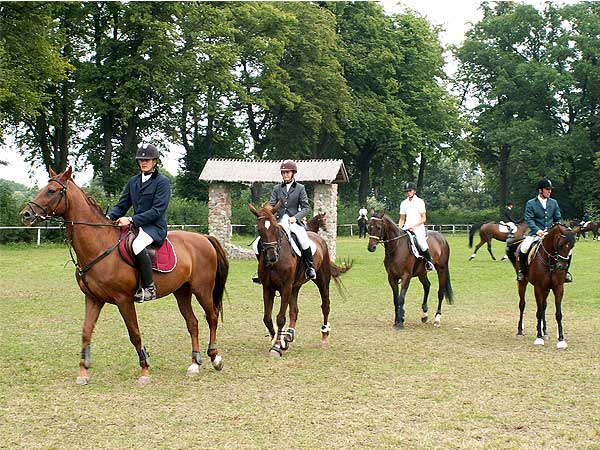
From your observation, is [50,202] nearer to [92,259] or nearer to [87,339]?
[92,259]

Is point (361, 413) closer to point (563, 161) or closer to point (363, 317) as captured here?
point (363, 317)

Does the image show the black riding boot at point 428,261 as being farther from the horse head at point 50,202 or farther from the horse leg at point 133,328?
the horse head at point 50,202

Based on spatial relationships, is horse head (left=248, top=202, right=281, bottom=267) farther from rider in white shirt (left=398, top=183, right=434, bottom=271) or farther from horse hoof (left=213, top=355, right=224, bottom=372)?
rider in white shirt (left=398, top=183, right=434, bottom=271)

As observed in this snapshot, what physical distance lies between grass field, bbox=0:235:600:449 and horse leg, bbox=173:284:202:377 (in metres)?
0.15

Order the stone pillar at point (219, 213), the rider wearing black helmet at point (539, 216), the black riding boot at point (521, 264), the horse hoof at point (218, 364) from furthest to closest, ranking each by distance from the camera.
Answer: the stone pillar at point (219, 213) → the black riding boot at point (521, 264) → the rider wearing black helmet at point (539, 216) → the horse hoof at point (218, 364)

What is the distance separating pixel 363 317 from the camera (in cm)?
1404

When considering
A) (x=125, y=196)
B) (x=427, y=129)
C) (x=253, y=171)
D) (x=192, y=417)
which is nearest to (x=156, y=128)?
(x=253, y=171)

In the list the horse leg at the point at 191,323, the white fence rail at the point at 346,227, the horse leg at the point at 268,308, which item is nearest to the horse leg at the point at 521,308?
the horse leg at the point at 268,308

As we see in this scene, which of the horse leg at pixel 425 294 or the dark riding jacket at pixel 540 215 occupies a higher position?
the dark riding jacket at pixel 540 215

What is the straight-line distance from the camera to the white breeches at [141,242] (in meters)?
8.33

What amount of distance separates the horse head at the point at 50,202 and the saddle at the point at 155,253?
2.63ft

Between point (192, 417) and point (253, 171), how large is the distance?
22.1 m

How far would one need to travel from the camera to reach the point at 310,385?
8180 mm

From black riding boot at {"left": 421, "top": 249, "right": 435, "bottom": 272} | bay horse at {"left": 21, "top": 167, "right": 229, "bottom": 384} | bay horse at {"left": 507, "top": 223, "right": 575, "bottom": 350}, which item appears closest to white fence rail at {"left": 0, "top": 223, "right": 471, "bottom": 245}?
black riding boot at {"left": 421, "top": 249, "right": 435, "bottom": 272}
